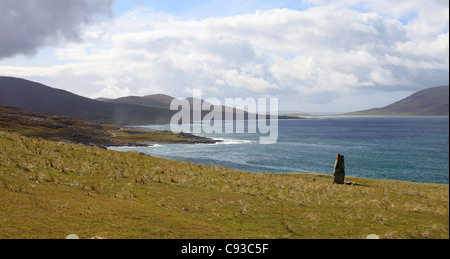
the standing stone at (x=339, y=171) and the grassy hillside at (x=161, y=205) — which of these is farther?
the standing stone at (x=339, y=171)

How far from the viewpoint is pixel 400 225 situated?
19859 millimetres

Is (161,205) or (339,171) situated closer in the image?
(161,205)

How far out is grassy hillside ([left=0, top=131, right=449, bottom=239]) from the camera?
1148 cm

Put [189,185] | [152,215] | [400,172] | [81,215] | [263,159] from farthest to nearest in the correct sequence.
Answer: [263,159] < [400,172] < [189,185] < [152,215] < [81,215]

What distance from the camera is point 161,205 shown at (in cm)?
1727

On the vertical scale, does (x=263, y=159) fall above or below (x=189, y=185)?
below

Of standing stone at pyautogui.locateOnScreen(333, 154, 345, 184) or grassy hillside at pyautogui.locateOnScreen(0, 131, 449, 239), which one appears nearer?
grassy hillside at pyautogui.locateOnScreen(0, 131, 449, 239)

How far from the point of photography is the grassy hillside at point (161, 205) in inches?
452

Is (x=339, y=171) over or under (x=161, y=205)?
under

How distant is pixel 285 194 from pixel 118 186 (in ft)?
47.5
